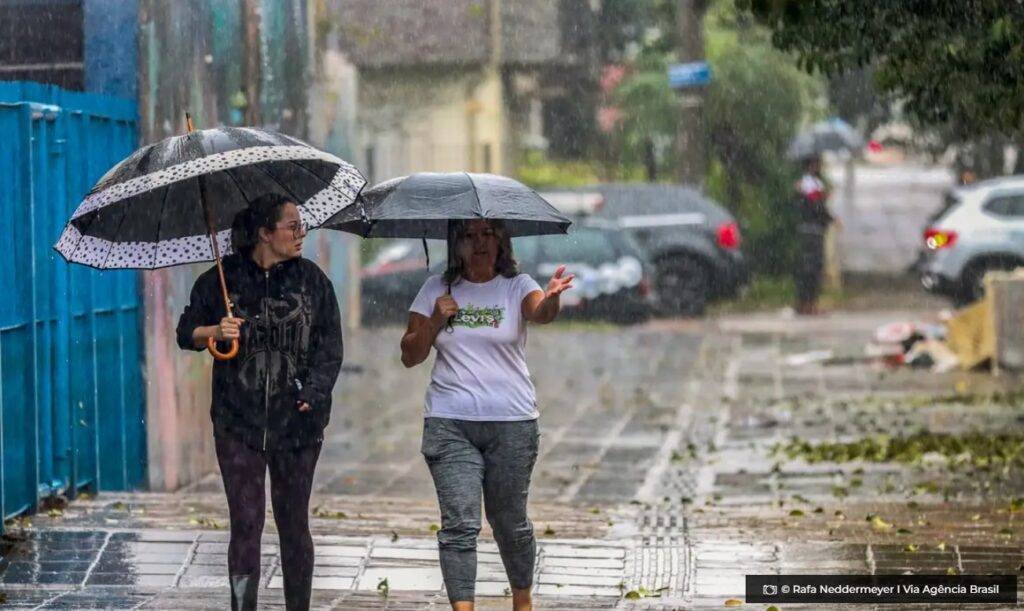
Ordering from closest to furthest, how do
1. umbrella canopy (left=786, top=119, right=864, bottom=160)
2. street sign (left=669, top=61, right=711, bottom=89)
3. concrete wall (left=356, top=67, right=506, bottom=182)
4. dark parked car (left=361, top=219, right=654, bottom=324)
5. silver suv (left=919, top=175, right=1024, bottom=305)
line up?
silver suv (left=919, top=175, right=1024, bottom=305)
dark parked car (left=361, top=219, right=654, bottom=324)
street sign (left=669, top=61, right=711, bottom=89)
umbrella canopy (left=786, top=119, right=864, bottom=160)
concrete wall (left=356, top=67, right=506, bottom=182)

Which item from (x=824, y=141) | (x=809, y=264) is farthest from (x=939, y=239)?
(x=824, y=141)

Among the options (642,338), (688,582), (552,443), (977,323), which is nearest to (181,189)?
(688,582)

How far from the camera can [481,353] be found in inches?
252

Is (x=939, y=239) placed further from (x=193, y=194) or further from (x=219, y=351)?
(x=219, y=351)

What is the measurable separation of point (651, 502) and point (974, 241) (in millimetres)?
13445

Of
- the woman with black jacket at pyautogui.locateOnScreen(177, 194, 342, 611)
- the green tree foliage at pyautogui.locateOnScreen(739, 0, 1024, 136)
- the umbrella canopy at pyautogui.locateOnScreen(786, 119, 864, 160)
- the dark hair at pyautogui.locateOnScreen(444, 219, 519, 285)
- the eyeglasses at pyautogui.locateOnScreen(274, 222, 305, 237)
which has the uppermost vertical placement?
the umbrella canopy at pyautogui.locateOnScreen(786, 119, 864, 160)

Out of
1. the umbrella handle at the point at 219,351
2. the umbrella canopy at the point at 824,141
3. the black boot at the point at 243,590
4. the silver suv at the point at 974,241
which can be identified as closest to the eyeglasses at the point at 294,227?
the umbrella handle at the point at 219,351

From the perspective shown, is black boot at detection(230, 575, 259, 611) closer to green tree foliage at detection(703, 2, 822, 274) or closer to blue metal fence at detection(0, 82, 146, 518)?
blue metal fence at detection(0, 82, 146, 518)

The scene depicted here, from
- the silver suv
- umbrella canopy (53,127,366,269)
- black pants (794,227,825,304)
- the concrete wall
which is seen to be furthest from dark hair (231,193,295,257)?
the concrete wall

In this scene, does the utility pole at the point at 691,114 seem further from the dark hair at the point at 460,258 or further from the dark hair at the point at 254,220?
→ the dark hair at the point at 254,220

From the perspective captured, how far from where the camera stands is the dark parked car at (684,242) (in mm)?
24891

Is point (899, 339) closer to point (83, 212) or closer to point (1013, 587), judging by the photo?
point (1013, 587)

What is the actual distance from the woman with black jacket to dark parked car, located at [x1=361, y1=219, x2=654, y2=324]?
1672cm

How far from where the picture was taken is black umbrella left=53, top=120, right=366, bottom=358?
6059 mm
